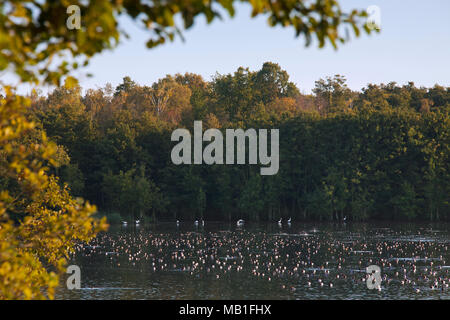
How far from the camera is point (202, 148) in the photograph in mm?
92125

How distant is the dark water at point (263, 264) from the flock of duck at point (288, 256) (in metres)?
0.07

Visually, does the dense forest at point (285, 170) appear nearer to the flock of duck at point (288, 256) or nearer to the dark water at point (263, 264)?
the dark water at point (263, 264)

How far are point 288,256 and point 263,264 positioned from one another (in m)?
4.34

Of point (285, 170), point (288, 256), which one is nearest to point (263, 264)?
point (288, 256)

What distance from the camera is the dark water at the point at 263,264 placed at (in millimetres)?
35719

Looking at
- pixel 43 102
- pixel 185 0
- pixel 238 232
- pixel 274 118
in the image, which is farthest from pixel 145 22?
pixel 43 102

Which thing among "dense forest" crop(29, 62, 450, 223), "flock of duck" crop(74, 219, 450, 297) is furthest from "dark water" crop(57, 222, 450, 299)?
"dense forest" crop(29, 62, 450, 223)

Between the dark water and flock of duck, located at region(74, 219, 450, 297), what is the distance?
74mm

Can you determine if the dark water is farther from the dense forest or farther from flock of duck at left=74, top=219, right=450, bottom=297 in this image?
the dense forest

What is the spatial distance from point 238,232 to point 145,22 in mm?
64523

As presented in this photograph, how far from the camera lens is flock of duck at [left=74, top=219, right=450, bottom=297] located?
1560 inches

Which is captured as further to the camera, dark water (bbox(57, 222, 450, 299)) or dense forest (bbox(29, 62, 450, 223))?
dense forest (bbox(29, 62, 450, 223))

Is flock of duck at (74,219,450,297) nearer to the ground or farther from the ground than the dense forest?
nearer to the ground

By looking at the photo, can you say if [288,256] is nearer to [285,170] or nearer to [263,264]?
[263,264]
